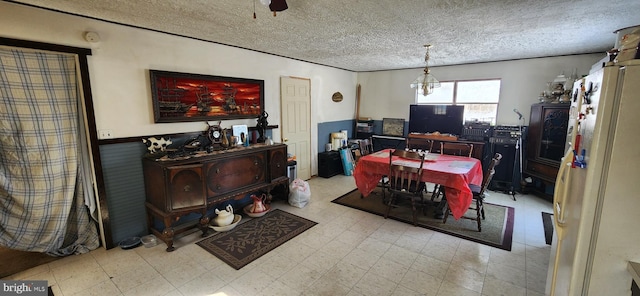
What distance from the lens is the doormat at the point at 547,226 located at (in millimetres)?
3016

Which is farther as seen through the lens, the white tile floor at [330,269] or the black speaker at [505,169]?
the black speaker at [505,169]

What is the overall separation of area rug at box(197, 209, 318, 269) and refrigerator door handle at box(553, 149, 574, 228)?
93.9 inches

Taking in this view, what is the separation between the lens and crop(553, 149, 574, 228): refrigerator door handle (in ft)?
4.90

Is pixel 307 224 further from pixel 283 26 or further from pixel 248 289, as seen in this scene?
pixel 283 26

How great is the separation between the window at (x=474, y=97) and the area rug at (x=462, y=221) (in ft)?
6.10

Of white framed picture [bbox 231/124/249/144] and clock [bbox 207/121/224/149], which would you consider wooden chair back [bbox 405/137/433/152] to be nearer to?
white framed picture [bbox 231/124/249/144]

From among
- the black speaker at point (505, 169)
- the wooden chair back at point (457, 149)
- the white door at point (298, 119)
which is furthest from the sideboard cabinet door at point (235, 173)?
the black speaker at point (505, 169)

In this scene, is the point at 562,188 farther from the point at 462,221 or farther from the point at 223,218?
the point at 223,218

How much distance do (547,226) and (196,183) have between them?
428 centimetres

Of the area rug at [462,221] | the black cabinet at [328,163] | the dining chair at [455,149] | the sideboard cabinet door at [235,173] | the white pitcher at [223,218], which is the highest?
the dining chair at [455,149]

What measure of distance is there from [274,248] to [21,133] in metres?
2.46

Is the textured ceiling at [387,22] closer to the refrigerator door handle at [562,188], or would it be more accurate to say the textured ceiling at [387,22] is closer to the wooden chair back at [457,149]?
the refrigerator door handle at [562,188]

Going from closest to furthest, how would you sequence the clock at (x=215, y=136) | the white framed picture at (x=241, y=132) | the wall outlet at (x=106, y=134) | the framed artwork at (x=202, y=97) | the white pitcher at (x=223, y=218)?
the wall outlet at (x=106, y=134), the framed artwork at (x=202, y=97), the white pitcher at (x=223, y=218), the clock at (x=215, y=136), the white framed picture at (x=241, y=132)

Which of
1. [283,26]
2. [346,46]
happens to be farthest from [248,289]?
[346,46]
